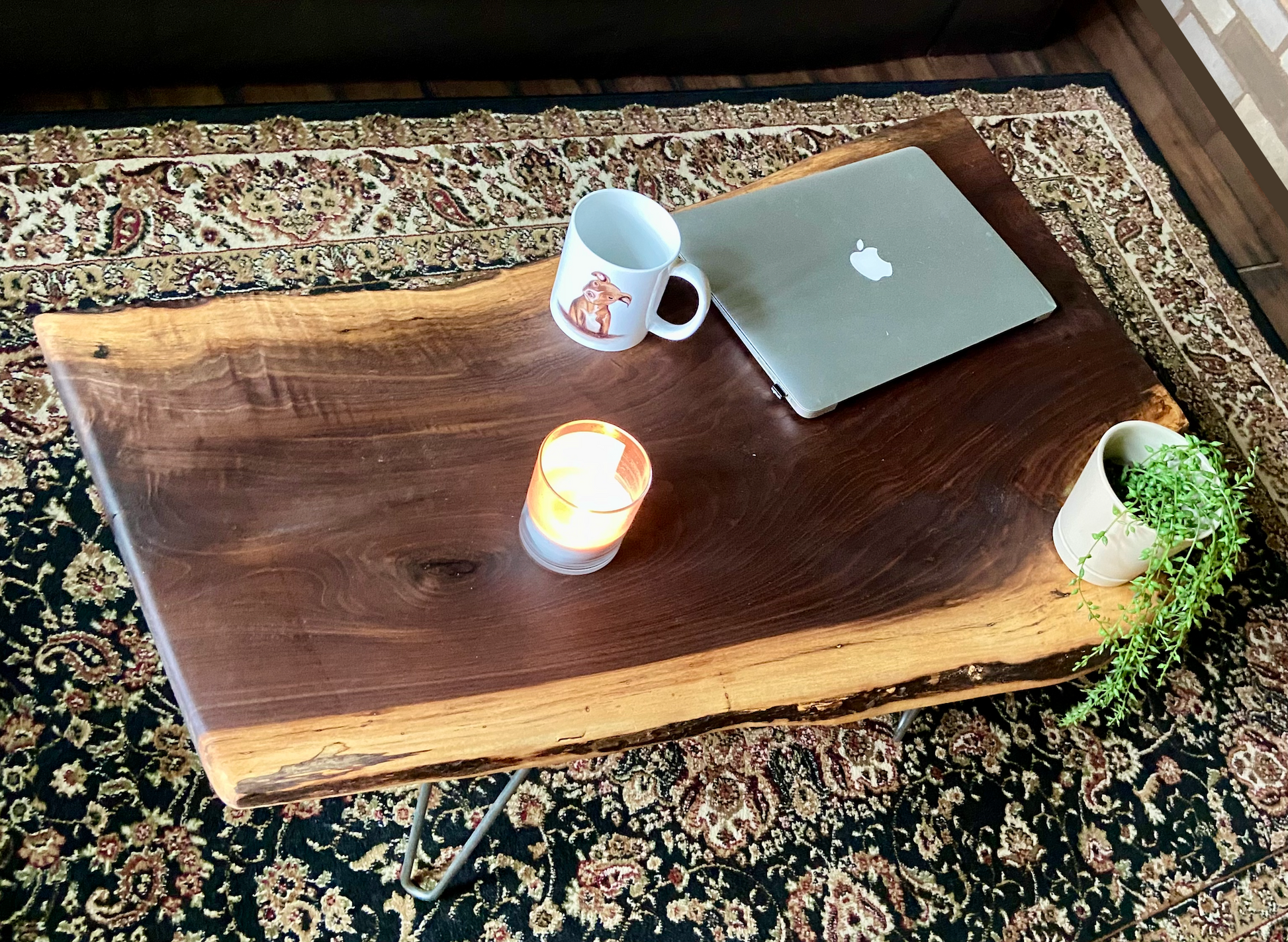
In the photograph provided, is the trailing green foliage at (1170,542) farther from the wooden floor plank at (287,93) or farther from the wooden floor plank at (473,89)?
the wooden floor plank at (287,93)

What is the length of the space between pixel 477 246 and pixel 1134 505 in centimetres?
108

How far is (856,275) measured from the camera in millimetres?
1090

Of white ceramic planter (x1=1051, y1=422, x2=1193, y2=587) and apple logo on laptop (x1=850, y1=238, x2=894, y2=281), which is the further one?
apple logo on laptop (x1=850, y1=238, x2=894, y2=281)

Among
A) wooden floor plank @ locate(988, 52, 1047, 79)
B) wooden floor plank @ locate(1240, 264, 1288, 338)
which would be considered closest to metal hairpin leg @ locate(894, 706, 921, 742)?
wooden floor plank @ locate(1240, 264, 1288, 338)

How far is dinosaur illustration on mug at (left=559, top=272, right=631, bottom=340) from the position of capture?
94cm

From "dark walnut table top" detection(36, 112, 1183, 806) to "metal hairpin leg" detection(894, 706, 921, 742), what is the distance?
0.36m

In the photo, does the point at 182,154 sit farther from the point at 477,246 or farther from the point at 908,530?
the point at 908,530

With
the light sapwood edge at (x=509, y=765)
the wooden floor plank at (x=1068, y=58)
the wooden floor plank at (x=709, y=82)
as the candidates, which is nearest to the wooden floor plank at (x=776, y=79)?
the wooden floor plank at (x=709, y=82)

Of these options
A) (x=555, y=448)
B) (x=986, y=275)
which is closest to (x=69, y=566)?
(x=555, y=448)

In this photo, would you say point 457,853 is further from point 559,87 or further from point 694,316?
point 559,87

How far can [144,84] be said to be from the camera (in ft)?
5.26

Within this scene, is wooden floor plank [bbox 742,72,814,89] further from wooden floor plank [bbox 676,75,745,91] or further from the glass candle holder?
the glass candle holder

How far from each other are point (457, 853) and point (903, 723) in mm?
572

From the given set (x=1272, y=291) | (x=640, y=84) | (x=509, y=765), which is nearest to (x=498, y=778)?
(x=509, y=765)
